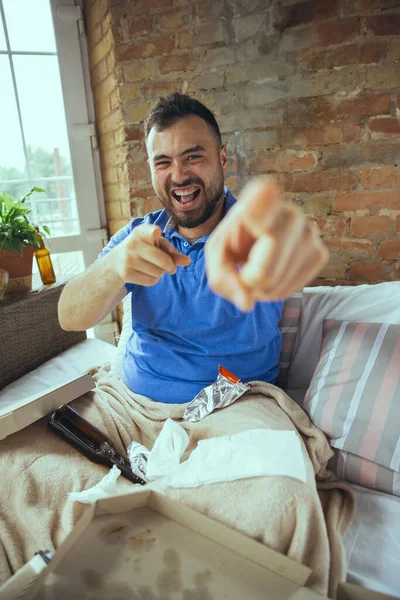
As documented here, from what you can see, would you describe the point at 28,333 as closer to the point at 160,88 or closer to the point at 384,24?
the point at 160,88

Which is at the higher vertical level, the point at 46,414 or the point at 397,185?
the point at 397,185

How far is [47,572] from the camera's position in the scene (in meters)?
0.52

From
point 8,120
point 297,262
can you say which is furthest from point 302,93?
point 8,120

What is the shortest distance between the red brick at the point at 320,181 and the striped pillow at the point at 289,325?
51 centimetres

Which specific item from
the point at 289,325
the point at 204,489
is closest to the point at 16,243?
the point at 289,325

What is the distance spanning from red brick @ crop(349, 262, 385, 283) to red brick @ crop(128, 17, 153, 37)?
1281 millimetres

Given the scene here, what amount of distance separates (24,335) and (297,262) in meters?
1.34

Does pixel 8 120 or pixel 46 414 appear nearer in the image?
pixel 46 414

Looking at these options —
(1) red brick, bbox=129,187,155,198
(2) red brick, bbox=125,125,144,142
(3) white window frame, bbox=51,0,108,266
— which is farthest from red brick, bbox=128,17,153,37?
(1) red brick, bbox=129,187,155,198

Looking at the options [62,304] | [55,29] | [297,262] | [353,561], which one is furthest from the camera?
[55,29]

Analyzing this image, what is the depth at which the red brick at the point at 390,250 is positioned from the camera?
150cm

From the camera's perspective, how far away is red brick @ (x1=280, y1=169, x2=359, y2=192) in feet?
4.95

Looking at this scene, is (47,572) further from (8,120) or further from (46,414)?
(8,120)

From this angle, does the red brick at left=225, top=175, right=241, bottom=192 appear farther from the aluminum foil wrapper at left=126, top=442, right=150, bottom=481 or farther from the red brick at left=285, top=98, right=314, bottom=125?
the aluminum foil wrapper at left=126, top=442, right=150, bottom=481
